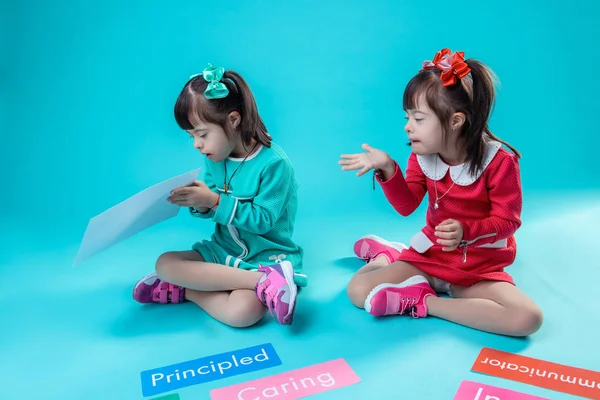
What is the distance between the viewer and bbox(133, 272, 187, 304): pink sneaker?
1.60 m

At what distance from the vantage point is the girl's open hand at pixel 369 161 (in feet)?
4.64

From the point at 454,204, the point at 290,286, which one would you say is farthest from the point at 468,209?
the point at 290,286

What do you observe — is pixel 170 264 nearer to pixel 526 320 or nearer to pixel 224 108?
pixel 224 108

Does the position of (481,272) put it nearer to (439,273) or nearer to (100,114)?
(439,273)

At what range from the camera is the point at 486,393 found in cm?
117

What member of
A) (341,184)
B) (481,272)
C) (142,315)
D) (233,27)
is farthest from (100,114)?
(481,272)

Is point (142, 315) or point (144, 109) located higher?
point (144, 109)

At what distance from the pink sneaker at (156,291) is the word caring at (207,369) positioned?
0.33m

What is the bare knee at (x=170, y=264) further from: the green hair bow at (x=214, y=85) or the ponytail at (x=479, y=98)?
the ponytail at (x=479, y=98)

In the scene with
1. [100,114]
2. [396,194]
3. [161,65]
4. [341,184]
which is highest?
[161,65]

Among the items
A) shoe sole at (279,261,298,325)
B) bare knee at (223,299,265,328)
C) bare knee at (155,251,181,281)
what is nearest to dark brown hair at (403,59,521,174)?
shoe sole at (279,261,298,325)

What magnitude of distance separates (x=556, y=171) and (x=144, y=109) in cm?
176

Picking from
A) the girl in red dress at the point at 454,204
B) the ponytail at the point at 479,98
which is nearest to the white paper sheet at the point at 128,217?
the girl in red dress at the point at 454,204

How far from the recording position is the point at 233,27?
2.62m
